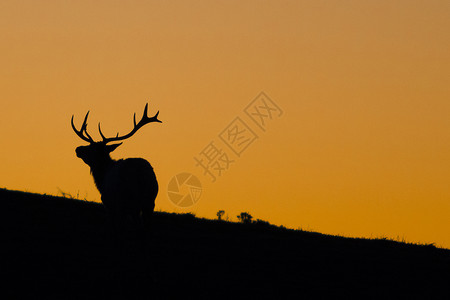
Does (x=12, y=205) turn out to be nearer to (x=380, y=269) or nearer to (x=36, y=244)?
(x=36, y=244)

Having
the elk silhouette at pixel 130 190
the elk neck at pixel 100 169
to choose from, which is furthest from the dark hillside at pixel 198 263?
the elk neck at pixel 100 169

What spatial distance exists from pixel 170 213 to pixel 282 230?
3461mm

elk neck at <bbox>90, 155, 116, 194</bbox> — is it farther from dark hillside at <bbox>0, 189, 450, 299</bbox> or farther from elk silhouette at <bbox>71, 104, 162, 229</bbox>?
dark hillside at <bbox>0, 189, 450, 299</bbox>

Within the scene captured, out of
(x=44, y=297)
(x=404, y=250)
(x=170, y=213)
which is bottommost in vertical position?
(x=44, y=297)

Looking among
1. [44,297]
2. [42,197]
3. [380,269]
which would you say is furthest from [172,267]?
[42,197]

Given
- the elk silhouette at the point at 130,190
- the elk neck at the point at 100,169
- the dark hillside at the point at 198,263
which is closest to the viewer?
the dark hillside at the point at 198,263

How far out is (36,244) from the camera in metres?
14.6

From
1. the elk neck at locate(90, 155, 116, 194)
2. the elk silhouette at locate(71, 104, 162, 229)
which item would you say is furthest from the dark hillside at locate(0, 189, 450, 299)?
the elk neck at locate(90, 155, 116, 194)

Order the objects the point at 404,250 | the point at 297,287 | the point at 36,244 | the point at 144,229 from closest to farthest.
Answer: the point at 297,287
the point at 36,244
the point at 144,229
the point at 404,250

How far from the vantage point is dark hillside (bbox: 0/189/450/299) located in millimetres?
12133

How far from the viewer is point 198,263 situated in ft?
46.6

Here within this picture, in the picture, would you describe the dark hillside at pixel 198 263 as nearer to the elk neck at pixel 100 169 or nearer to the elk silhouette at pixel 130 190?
the elk silhouette at pixel 130 190

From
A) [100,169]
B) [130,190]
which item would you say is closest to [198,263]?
[130,190]

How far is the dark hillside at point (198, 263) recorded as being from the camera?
478 inches
